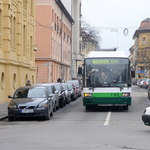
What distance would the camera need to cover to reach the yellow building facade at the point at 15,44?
25.9m

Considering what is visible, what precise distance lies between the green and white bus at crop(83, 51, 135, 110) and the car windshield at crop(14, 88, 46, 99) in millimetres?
2937

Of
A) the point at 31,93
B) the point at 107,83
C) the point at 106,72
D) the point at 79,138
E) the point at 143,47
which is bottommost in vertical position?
the point at 79,138

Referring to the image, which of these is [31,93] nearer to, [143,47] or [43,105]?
[43,105]

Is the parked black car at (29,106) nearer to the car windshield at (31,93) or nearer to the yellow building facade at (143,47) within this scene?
the car windshield at (31,93)

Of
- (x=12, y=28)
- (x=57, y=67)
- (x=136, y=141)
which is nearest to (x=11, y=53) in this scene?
(x=12, y=28)

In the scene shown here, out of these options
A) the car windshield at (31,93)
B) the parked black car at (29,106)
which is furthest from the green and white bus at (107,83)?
the parked black car at (29,106)

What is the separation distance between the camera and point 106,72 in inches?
749

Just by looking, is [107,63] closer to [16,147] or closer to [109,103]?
[109,103]

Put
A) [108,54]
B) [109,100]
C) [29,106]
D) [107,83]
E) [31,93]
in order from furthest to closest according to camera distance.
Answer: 1. [108,54]
2. [109,100]
3. [107,83]
4. [31,93]
5. [29,106]

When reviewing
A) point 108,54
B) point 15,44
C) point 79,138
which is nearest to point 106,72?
point 108,54

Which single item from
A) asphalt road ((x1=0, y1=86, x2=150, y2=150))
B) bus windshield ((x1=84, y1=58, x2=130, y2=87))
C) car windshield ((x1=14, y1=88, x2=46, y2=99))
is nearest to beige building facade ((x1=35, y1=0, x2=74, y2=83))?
bus windshield ((x1=84, y1=58, x2=130, y2=87))

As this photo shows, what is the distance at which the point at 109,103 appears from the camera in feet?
62.1

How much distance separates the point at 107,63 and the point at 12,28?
37.7 ft

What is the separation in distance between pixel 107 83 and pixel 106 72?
23.6 inches
